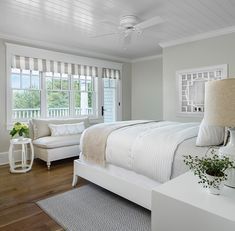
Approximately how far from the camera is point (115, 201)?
2.40 m

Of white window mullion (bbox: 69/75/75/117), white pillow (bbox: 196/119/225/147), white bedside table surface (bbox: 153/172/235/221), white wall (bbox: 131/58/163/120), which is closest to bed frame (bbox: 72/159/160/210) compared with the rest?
white pillow (bbox: 196/119/225/147)

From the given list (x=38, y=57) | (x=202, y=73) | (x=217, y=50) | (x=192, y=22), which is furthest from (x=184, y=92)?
(x=38, y=57)

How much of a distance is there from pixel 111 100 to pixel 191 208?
509 cm

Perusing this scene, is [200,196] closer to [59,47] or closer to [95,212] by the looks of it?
[95,212]

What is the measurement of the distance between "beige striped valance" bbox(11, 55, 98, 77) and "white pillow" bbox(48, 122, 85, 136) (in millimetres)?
1286

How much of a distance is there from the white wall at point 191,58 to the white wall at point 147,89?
1016mm

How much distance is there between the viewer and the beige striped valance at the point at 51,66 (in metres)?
4.11

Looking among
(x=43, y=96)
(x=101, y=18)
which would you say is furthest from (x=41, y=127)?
(x=101, y=18)

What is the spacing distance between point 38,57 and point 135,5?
2.53 m

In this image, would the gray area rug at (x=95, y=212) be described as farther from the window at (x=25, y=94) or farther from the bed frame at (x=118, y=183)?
the window at (x=25, y=94)

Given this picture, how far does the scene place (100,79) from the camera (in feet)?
A: 18.4

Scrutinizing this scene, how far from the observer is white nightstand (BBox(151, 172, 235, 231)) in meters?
0.98

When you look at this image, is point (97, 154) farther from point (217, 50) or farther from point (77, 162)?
point (217, 50)

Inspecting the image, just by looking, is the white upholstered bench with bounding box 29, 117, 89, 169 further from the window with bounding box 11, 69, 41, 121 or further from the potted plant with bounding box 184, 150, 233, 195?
the potted plant with bounding box 184, 150, 233, 195
